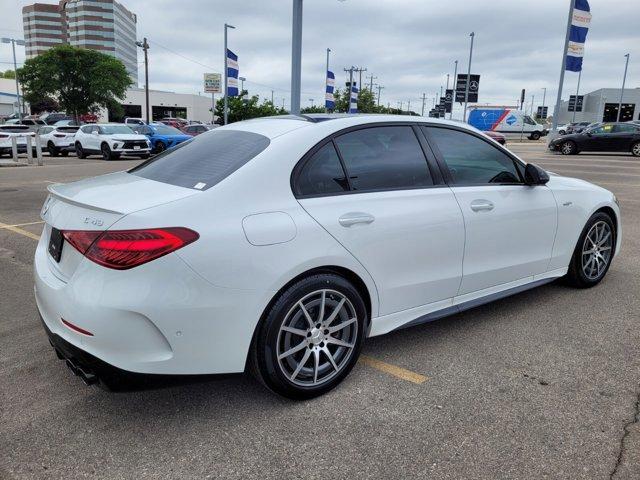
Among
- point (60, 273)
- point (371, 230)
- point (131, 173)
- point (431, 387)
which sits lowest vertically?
point (431, 387)

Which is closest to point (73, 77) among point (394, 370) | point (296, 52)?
point (296, 52)

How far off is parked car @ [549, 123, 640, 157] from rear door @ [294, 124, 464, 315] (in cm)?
2356

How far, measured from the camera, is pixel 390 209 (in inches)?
126

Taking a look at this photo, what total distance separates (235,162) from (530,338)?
2489mm

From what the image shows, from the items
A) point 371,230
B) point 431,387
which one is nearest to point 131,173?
point 371,230

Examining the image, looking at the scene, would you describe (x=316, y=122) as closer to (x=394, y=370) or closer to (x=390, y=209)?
(x=390, y=209)

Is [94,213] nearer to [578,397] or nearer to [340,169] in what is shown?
[340,169]

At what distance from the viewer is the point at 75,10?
428ft

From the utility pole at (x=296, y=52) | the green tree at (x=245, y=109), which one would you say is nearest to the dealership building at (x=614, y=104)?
the green tree at (x=245, y=109)

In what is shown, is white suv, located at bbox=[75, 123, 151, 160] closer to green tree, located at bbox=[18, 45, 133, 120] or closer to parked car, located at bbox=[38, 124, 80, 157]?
parked car, located at bbox=[38, 124, 80, 157]

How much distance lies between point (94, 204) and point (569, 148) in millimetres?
25937

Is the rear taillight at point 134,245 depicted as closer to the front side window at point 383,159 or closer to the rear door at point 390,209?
the rear door at point 390,209

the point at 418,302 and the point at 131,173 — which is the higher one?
the point at 131,173

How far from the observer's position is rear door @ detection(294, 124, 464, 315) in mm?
3001
